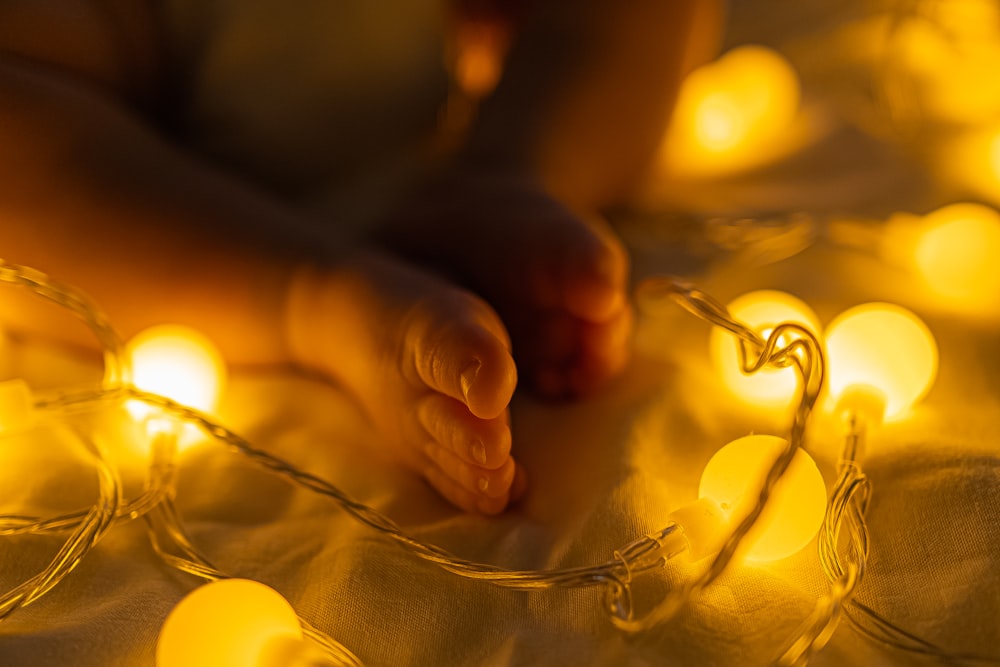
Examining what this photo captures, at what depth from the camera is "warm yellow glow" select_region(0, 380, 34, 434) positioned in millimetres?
577

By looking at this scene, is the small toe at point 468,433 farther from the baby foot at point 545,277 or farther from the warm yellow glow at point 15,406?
the warm yellow glow at point 15,406

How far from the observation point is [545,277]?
2.19ft

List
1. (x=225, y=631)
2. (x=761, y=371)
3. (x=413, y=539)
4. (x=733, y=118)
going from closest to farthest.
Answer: (x=225, y=631), (x=413, y=539), (x=761, y=371), (x=733, y=118)

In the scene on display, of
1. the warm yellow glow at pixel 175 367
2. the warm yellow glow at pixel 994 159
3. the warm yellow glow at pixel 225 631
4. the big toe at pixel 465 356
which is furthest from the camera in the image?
the warm yellow glow at pixel 994 159

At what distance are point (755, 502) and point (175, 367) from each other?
391 mm

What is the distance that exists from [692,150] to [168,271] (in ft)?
1.85

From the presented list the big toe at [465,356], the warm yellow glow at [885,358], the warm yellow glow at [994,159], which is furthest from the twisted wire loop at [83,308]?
the warm yellow glow at [994,159]

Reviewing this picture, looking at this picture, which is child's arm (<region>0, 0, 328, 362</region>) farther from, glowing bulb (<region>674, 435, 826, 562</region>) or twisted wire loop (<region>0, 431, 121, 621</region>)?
glowing bulb (<region>674, 435, 826, 562</region>)

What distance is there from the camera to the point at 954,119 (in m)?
0.98

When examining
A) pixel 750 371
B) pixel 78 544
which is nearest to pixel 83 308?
pixel 78 544

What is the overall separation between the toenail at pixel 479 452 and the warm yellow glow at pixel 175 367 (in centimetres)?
22

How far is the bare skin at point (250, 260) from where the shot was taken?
61cm

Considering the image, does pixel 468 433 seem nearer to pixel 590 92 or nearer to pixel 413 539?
pixel 413 539

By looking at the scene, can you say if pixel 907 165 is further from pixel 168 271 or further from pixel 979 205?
pixel 168 271
